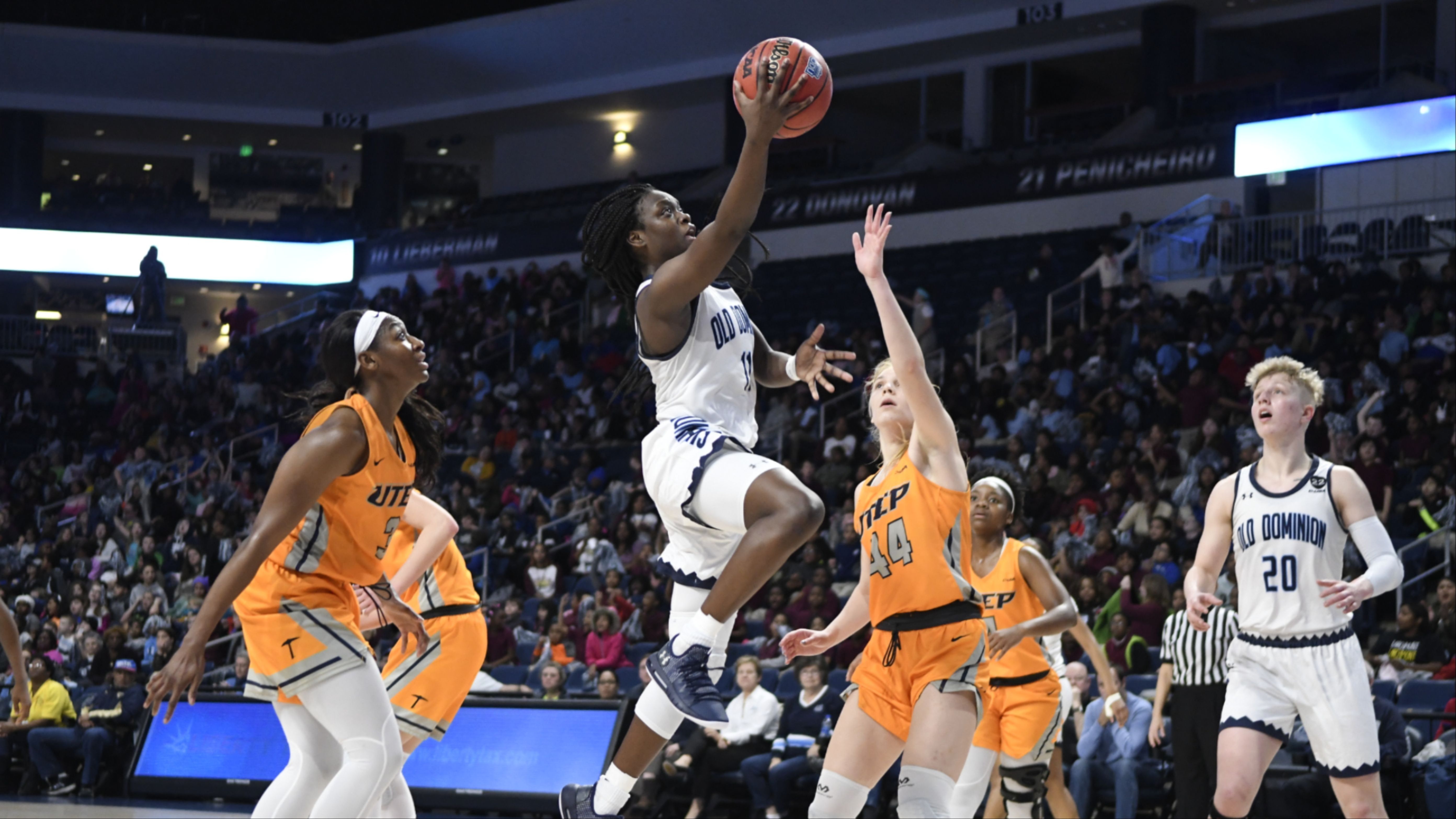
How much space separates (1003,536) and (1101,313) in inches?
465

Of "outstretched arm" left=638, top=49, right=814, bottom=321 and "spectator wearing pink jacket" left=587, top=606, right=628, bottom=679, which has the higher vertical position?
"outstretched arm" left=638, top=49, right=814, bottom=321

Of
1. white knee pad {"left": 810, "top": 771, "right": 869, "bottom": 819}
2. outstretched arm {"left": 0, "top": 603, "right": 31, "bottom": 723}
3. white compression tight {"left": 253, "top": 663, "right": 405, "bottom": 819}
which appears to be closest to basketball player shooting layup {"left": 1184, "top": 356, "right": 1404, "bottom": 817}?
white knee pad {"left": 810, "top": 771, "right": 869, "bottom": 819}

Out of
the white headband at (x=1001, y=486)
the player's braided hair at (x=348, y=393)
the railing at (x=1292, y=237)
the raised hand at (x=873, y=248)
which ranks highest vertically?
the railing at (x=1292, y=237)

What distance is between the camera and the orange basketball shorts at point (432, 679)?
5.99 meters

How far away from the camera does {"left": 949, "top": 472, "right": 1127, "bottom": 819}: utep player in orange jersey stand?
716 cm

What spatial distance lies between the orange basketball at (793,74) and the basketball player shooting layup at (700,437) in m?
0.02

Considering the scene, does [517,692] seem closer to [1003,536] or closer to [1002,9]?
[1003,536]

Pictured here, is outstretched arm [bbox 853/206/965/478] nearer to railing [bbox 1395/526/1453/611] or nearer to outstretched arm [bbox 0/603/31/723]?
outstretched arm [bbox 0/603/31/723]

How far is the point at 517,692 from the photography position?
12.7 metres

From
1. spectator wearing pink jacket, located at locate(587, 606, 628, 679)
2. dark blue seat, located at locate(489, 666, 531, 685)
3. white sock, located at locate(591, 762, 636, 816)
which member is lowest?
dark blue seat, located at locate(489, 666, 531, 685)

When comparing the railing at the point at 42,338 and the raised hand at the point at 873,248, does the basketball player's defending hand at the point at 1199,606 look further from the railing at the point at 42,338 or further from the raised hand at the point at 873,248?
the railing at the point at 42,338

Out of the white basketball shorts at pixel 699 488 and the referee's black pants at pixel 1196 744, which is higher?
the white basketball shorts at pixel 699 488

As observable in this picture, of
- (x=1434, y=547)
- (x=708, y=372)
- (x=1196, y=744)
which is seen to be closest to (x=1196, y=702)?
(x=1196, y=744)

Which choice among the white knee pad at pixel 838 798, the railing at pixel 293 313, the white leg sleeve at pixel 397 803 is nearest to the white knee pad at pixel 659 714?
the white knee pad at pixel 838 798
